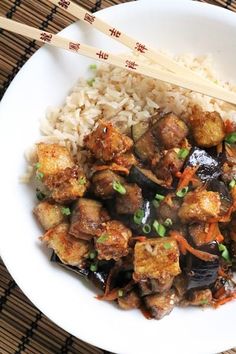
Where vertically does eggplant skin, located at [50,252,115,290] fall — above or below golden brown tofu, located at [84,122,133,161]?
below

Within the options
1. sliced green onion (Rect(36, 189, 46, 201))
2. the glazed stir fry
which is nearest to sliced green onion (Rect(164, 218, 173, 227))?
the glazed stir fry

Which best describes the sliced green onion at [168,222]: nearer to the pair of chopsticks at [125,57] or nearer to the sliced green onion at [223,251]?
the sliced green onion at [223,251]

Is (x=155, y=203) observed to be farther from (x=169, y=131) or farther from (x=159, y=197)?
(x=169, y=131)

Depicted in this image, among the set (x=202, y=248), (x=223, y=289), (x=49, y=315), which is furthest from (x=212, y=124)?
(x=49, y=315)

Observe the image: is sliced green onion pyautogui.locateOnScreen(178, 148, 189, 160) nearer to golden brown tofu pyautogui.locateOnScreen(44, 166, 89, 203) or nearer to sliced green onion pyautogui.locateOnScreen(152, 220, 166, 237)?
sliced green onion pyautogui.locateOnScreen(152, 220, 166, 237)

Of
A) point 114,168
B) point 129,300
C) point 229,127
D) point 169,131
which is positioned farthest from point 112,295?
point 229,127

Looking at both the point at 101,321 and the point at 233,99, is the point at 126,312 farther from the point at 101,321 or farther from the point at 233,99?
the point at 233,99

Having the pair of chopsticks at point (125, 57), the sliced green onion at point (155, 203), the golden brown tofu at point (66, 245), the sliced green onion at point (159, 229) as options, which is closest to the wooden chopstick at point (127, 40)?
the pair of chopsticks at point (125, 57)
